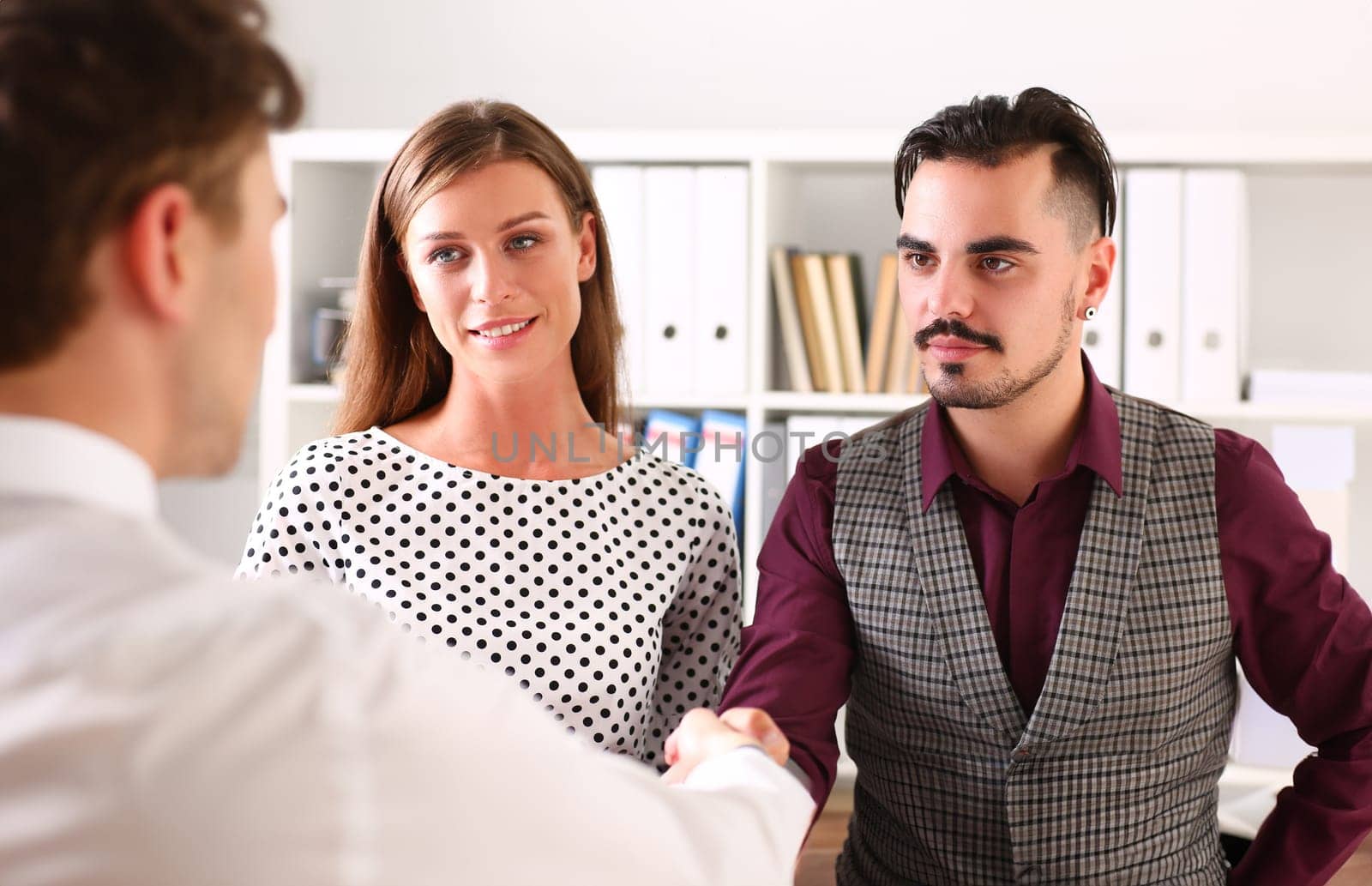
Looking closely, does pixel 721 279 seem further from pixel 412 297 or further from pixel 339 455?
pixel 339 455

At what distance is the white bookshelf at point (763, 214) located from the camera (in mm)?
2291

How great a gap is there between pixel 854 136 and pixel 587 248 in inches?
37.2

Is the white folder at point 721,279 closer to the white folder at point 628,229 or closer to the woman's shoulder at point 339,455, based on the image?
the white folder at point 628,229

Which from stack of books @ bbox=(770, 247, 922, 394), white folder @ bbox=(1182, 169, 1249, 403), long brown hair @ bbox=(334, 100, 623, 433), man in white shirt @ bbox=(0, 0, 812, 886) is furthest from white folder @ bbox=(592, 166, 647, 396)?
man in white shirt @ bbox=(0, 0, 812, 886)

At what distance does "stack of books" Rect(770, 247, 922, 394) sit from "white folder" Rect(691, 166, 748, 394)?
85mm

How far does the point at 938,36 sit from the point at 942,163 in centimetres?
129

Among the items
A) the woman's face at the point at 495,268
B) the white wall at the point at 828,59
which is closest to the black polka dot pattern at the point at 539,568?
the woman's face at the point at 495,268

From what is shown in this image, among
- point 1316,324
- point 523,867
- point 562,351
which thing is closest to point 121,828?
point 523,867

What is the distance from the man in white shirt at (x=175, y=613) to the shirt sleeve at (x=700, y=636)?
30.6 inches

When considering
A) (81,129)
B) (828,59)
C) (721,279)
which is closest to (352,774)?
(81,129)

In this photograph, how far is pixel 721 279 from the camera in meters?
2.42

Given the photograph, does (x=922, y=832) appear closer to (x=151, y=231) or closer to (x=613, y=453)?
(x=613, y=453)

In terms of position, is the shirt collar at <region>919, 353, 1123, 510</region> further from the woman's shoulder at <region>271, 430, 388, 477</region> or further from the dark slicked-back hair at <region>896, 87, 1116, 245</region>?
the woman's shoulder at <region>271, 430, 388, 477</region>

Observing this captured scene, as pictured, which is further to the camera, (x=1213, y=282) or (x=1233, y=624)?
(x=1213, y=282)
